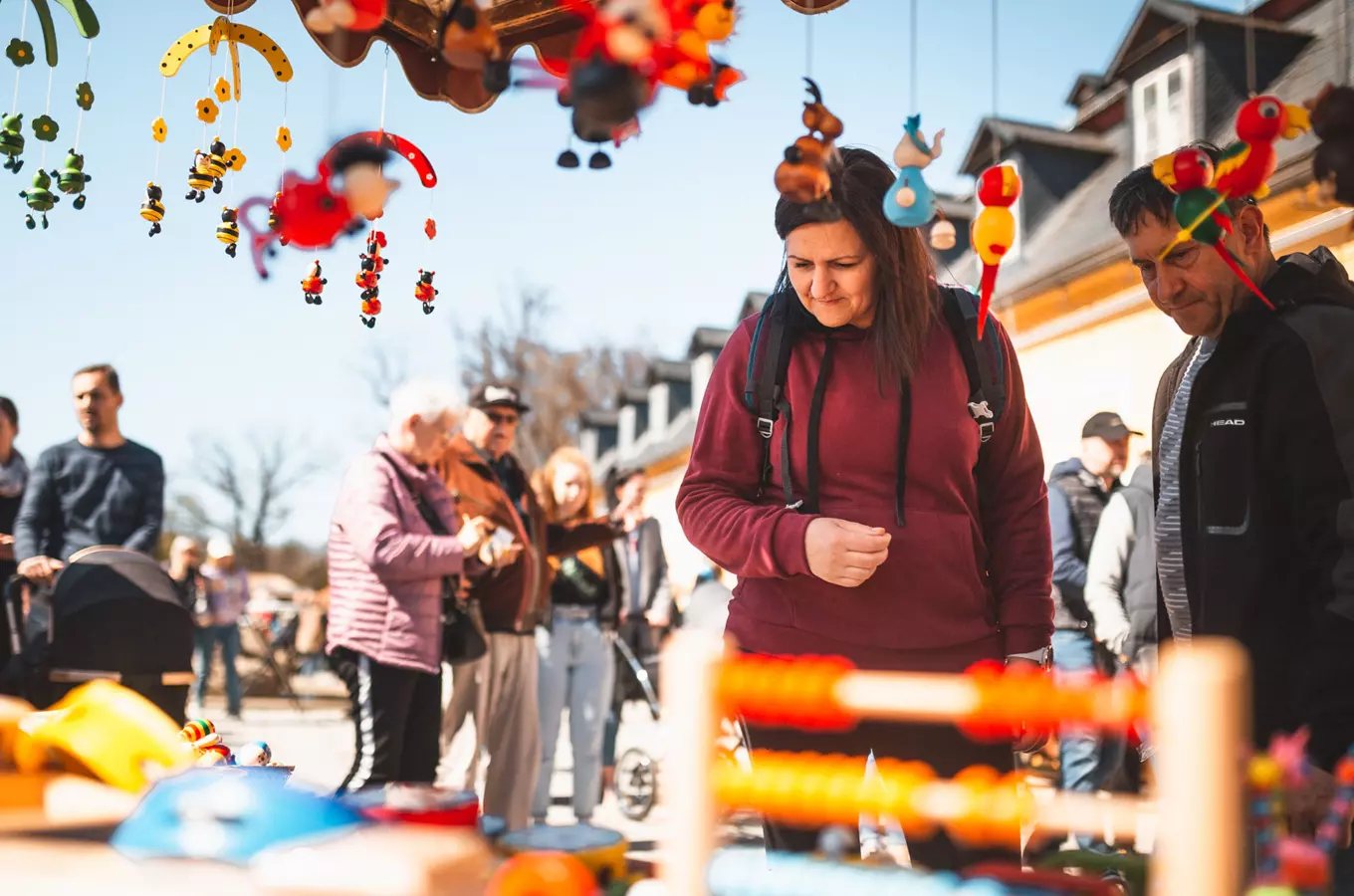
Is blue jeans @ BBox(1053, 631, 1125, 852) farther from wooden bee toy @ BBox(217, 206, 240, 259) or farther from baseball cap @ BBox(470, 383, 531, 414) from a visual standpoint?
wooden bee toy @ BBox(217, 206, 240, 259)

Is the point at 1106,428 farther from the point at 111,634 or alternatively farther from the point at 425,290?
the point at 111,634

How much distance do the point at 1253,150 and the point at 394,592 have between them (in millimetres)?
3035

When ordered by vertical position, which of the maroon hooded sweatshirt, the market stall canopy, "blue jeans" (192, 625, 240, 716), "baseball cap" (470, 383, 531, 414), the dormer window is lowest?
"blue jeans" (192, 625, 240, 716)

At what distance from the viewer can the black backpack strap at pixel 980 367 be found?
2.17 metres

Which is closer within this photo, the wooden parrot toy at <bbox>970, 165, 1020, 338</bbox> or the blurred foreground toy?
the blurred foreground toy

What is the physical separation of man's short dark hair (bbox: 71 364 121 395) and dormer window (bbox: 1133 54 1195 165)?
8.80m

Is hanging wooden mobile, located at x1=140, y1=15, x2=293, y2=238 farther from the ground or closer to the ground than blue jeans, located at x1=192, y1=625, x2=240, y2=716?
farther from the ground

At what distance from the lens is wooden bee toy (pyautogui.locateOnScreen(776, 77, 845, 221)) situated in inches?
71.8

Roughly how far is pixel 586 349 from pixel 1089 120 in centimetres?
1903

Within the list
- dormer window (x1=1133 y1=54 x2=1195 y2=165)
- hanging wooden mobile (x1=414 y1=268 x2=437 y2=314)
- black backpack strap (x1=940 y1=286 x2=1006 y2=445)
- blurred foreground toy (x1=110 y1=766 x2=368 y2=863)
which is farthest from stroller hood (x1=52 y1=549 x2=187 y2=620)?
dormer window (x1=1133 y1=54 x2=1195 y2=165)

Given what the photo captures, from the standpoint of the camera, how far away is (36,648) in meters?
4.58

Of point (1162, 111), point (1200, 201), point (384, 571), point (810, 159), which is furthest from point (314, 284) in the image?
point (1162, 111)

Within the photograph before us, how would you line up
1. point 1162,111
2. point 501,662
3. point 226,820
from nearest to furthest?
point 226,820 < point 501,662 < point 1162,111

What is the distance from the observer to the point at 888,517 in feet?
6.90
